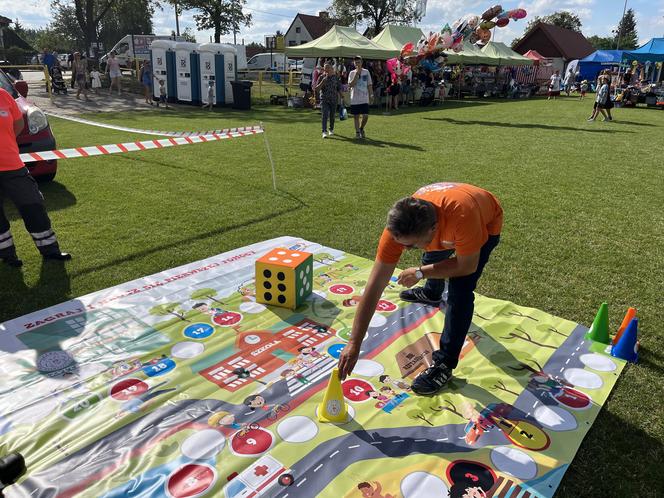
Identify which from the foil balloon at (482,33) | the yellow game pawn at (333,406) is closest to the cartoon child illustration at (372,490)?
the yellow game pawn at (333,406)

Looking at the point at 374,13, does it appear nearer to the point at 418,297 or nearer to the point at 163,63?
the point at 163,63

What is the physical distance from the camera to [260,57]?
150 ft

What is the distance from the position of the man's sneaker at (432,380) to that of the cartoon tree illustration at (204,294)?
197cm

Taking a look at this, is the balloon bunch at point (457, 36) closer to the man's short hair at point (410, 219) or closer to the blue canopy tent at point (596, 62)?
the man's short hair at point (410, 219)

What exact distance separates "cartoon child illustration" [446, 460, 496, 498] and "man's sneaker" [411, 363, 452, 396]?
23.9 inches

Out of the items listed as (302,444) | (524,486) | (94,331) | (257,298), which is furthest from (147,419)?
(524,486)

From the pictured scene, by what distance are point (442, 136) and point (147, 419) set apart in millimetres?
13056

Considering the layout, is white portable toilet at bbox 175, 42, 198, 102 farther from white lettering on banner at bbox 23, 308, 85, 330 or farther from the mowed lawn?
white lettering on banner at bbox 23, 308, 85, 330

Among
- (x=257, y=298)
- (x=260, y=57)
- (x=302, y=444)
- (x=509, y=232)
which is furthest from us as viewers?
(x=260, y=57)

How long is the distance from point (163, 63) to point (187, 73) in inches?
43.8

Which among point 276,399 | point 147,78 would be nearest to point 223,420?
point 276,399

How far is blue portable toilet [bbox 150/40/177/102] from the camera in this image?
20.2 metres

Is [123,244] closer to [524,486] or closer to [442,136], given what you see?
[524,486]

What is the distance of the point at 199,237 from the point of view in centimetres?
600
